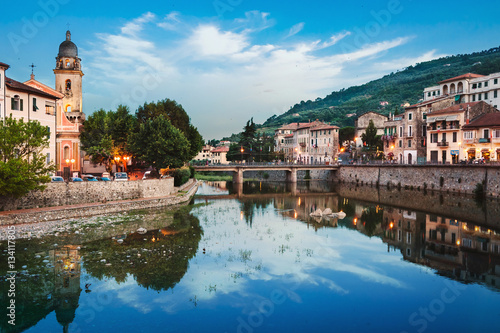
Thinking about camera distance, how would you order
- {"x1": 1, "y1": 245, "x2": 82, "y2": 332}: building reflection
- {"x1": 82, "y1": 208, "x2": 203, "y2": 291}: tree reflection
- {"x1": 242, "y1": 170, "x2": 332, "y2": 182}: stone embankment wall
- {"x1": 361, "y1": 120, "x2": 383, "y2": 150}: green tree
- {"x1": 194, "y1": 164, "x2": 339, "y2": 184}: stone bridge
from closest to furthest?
{"x1": 1, "y1": 245, "x2": 82, "y2": 332}: building reflection
{"x1": 82, "y1": 208, "x2": 203, "y2": 291}: tree reflection
{"x1": 194, "y1": 164, "x2": 339, "y2": 184}: stone bridge
{"x1": 242, "y1": 170, "x2": 332, "y2": 182}: stone embankment wall
{"x1": 361, "y1": 120, "x2": 383, "y2": 150}: green tree

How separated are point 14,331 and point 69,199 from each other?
22.6 meters

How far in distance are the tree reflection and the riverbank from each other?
7667 mm

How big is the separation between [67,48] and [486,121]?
215ft

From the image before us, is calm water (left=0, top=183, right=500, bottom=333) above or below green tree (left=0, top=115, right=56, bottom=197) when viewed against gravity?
below

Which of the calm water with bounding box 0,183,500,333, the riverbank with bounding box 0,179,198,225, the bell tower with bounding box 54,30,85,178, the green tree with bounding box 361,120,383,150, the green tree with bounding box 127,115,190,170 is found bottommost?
the calm water with bounding box 0,183,500,333

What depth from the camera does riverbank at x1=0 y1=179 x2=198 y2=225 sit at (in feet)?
92.1

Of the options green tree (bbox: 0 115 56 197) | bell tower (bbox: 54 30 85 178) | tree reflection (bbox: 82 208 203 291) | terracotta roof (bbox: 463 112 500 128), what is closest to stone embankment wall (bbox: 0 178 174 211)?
green tree (bbox: 0 115 56 197)

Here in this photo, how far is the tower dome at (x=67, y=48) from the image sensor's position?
206ft

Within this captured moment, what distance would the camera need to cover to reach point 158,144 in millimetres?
49875

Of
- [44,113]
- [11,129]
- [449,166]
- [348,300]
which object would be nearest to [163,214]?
[11,129]

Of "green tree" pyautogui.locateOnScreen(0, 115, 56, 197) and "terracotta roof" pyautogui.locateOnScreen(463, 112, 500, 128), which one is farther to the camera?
"terracotta roof" pyautogui.locateOnScreen(463, 112, 500, 128)

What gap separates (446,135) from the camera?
60188mm

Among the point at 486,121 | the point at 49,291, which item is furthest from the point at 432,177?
the point at 49,291

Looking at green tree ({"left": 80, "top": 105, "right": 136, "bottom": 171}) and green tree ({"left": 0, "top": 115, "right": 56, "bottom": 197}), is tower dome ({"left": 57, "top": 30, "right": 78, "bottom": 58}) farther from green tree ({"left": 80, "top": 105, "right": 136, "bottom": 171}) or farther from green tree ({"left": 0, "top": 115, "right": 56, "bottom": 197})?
green tree ({"left": 0, "top": 115, "right": 56, "bottom": 197})
